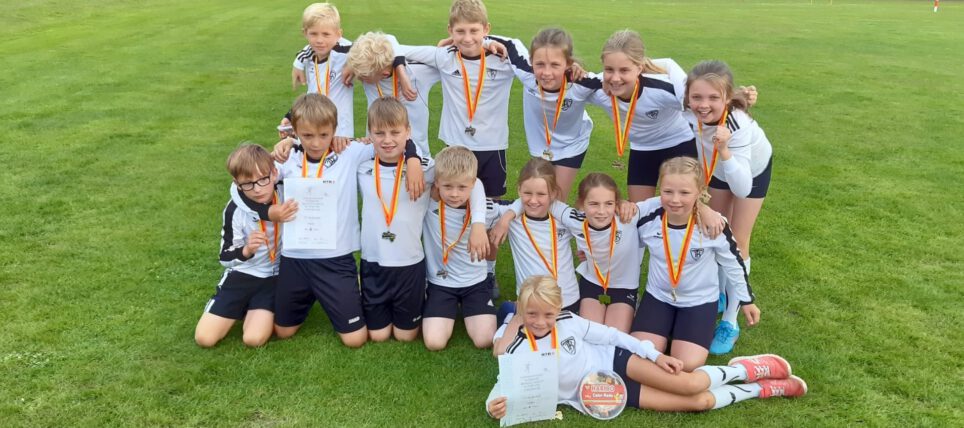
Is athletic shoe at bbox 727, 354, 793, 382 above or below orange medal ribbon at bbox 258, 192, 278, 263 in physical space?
below

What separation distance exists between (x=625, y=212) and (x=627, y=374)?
1.08m

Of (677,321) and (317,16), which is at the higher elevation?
(317,16)

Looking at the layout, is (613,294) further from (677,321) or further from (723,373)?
(723,373)

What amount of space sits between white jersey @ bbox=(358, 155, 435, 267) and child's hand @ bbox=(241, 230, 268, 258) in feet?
2.11

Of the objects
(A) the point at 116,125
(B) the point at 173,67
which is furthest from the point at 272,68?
(A) the point at 116,125

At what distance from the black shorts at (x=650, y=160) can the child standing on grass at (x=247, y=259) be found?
8.83 ft

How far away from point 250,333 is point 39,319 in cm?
152

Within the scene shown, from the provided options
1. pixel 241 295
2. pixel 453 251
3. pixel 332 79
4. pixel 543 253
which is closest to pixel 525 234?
pixel 543 253

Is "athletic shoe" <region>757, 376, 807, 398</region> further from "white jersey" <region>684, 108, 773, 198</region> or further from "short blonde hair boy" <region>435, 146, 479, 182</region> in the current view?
"short blonde hair boy" <region>435, 146, 479, 182</region>

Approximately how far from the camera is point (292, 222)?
4266 mm

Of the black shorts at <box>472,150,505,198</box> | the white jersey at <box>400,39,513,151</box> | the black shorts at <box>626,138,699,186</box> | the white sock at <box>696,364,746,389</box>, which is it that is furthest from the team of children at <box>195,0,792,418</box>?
the black shorts at <box>472,150,505,198</box>

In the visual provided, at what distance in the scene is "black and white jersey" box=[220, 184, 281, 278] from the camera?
432 centimetres

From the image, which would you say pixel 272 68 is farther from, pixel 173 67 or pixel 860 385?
pixel 860 385

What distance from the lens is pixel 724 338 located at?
4.33 metres
